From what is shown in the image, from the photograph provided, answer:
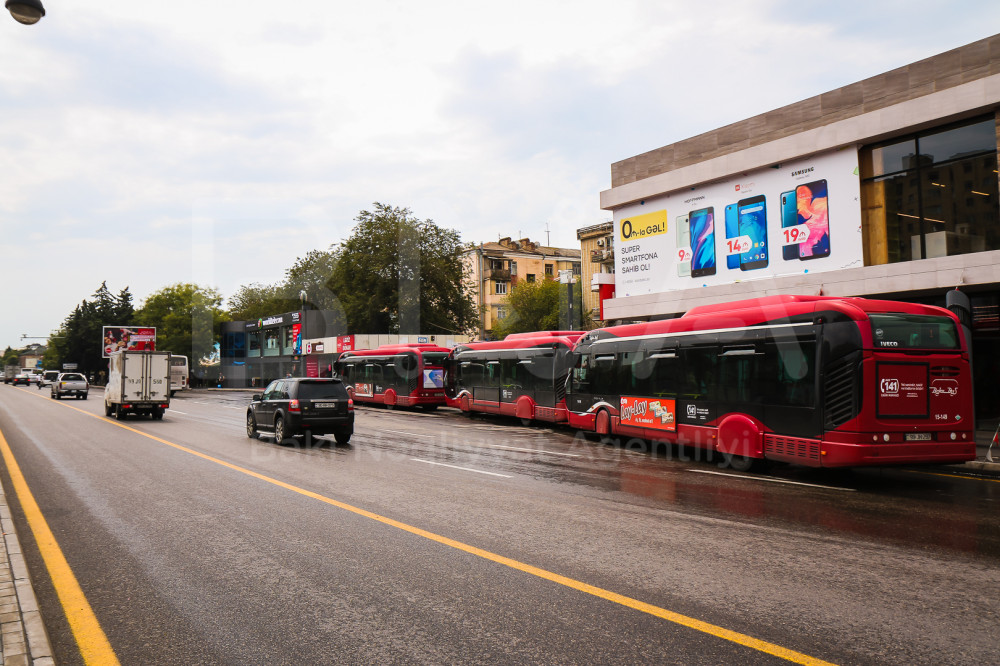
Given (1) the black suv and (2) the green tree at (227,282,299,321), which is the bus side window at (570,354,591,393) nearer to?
(1) the black suv

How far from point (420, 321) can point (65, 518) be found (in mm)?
55707

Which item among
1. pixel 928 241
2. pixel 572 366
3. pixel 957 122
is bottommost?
pixel 572 366

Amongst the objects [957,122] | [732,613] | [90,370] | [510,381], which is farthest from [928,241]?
[90,370]

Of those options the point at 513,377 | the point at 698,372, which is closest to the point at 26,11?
the point at 698,372

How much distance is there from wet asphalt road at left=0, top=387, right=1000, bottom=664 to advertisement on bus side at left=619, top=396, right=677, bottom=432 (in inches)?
116

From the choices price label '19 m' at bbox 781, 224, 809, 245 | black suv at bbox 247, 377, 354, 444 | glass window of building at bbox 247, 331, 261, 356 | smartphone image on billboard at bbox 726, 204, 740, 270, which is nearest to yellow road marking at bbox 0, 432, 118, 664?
black suv at bbox 247, 377, 354, 444

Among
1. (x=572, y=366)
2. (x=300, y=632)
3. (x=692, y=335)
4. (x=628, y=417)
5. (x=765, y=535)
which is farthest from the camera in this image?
(x=572, y=366)

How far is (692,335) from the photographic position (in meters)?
14.5

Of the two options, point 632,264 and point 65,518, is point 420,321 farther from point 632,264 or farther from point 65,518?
point 65,518

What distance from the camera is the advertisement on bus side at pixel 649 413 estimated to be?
596 inches

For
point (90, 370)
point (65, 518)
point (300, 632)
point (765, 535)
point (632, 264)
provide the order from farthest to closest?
1. point (90, 370)
2. point (632, 264)
3. point (65, 518)
4. point (765, 535)
5. point (300, 632)

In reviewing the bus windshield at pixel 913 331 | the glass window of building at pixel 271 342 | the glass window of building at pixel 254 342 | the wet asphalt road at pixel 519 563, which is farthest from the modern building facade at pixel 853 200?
the glass window of building at pixel 254 342

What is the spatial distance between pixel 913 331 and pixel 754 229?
1362 cm

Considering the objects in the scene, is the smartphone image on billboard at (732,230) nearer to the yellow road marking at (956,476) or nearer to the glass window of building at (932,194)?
the glass window of building at (932,194)
